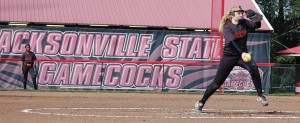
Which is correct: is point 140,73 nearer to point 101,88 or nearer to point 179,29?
point 101,88

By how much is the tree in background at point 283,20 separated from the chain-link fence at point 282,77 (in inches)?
697

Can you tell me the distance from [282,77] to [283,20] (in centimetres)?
2213

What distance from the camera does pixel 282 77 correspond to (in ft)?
101

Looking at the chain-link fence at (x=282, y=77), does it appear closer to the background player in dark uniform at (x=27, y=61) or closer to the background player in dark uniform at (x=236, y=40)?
the background player in dark uniform at (x=27, y=61)

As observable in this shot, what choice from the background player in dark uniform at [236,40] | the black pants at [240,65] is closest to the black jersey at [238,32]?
the background player in dark uniform at [236,40]

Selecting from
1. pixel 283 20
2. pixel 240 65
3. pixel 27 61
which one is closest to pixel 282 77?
pixel 27 61

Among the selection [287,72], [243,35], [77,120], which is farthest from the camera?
[287,72]

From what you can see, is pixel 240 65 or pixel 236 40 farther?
pixel 240 65

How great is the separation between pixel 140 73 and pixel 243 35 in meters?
16.4

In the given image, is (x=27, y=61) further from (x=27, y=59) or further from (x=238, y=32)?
(x=238, y=32)

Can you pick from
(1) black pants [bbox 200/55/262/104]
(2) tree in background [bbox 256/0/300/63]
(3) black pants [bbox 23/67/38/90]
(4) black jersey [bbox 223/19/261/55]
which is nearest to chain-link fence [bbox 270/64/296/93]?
(3) black pants [bbox 23/67/38/90]

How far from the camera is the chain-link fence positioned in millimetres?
30516

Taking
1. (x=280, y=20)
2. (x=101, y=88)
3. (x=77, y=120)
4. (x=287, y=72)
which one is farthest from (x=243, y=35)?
(x=280, y=20)

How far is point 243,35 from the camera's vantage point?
37.0 ft
